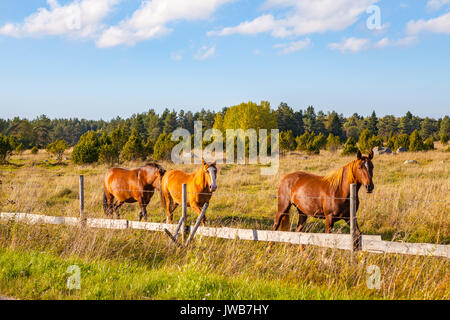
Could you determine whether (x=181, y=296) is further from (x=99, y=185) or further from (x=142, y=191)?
(x=99, y=185)

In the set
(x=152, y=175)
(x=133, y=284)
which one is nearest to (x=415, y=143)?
(x=152, y=175)

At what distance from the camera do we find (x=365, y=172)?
6.18m

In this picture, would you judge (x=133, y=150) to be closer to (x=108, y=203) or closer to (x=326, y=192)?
(x=108, y=203)

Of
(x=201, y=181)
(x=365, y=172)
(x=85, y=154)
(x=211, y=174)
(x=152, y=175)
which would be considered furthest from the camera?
(x=85, y=154)

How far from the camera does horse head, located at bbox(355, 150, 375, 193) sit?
20.1ft

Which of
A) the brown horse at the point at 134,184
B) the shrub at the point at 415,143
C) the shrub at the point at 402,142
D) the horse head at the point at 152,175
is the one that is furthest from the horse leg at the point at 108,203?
the shrub at the point at 402,142

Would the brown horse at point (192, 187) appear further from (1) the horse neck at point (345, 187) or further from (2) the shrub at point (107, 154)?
(2) the shrub at point (107, 154)

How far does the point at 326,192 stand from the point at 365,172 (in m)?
0.89

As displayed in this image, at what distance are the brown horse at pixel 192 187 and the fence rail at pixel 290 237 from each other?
1288 millimetres

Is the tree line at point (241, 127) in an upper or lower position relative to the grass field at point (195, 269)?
upper

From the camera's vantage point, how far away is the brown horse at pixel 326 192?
20.8ft

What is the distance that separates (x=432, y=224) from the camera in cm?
820

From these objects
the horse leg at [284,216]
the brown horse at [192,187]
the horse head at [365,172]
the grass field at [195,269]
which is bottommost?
the grass field at [195,269]
